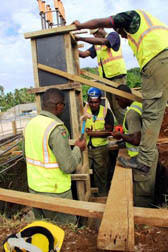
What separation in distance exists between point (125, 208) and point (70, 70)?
2.26 metres

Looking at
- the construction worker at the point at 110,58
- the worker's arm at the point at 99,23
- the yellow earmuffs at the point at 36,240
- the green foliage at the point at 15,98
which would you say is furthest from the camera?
the green foliage at the point at 15,98

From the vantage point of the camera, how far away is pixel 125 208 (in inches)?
68.9

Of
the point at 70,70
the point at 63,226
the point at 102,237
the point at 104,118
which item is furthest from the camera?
the point at 104,118

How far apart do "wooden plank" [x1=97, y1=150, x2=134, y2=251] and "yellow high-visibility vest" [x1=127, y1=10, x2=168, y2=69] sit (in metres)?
1.57

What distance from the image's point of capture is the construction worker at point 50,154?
240cm

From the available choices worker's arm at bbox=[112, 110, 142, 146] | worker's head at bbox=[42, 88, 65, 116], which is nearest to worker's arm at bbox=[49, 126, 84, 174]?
worker's head at bbox=[42, 88, 65, 116]

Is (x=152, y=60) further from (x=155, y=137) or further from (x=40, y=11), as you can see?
(x=40, y=11)

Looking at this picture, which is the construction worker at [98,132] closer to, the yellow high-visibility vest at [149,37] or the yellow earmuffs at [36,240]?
the yellow high-visibility vest at [149,37]

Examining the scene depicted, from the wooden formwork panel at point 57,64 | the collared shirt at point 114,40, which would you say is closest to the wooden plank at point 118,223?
the wooden formwork panel at point 57,64

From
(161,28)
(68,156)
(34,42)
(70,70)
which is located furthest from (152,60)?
(34,42)

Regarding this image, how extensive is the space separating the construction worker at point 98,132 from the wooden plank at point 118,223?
2.53 metres

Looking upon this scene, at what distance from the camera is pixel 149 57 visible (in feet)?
9.00

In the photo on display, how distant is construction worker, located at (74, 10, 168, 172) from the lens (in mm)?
A: 2713

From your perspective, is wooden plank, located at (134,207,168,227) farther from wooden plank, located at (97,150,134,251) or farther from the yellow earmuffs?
the yellow earmuffs
